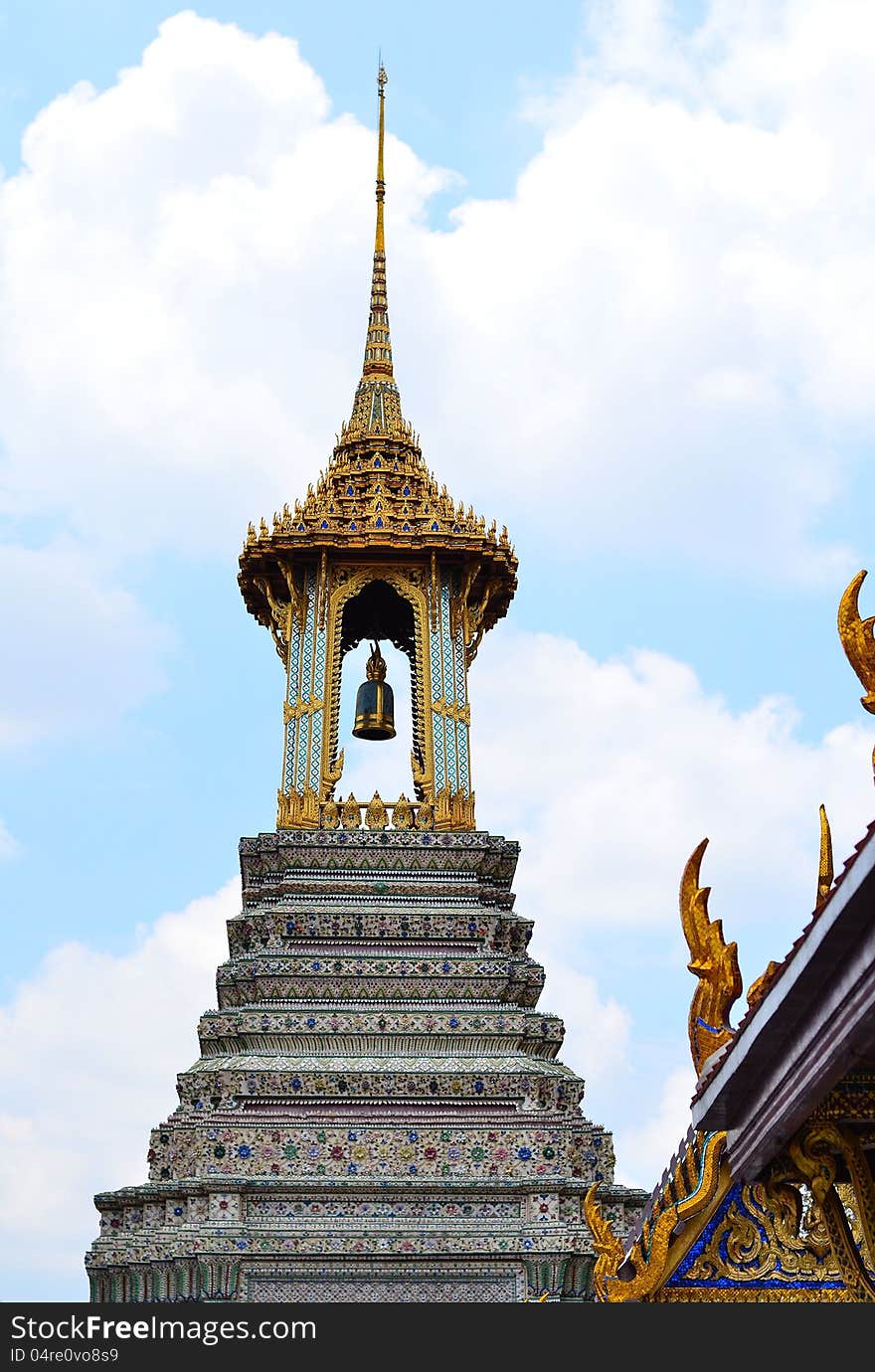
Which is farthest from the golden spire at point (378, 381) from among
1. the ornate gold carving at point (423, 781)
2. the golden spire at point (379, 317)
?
the ornate gold carving at point (423, 781)

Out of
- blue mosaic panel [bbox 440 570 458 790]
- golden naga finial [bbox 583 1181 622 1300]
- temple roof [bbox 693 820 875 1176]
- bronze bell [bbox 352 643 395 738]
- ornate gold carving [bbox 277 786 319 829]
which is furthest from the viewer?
bronze bell [bbox 352 643 395 738]

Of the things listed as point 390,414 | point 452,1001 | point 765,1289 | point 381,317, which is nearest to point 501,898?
point 452,1001

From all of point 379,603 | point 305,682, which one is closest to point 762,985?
point 305,682

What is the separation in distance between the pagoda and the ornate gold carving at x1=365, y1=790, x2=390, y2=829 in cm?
5

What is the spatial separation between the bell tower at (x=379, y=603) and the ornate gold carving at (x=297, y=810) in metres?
0.02

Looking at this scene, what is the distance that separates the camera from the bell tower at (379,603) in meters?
31.2

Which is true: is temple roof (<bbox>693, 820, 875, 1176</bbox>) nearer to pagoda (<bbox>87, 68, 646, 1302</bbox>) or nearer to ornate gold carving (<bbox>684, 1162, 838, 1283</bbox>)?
ornate gold carving (<bbox>684, 1162, 838, 1283</bbox>)

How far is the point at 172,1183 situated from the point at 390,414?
15560 mm

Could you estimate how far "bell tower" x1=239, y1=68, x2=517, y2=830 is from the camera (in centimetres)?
3117

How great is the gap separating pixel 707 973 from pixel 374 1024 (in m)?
17.2

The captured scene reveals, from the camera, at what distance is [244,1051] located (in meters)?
27.0

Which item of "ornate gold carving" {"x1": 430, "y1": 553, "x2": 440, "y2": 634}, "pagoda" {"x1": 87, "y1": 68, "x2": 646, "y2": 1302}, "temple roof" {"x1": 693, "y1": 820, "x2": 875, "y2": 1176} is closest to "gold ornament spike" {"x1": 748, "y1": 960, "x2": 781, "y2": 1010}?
"temple roof" {"x1": 693, "y1": 820, "x2": 875, "y2": 1176}

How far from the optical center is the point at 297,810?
3075cm

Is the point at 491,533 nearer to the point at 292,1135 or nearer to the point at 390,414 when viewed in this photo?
the point at 390,414
